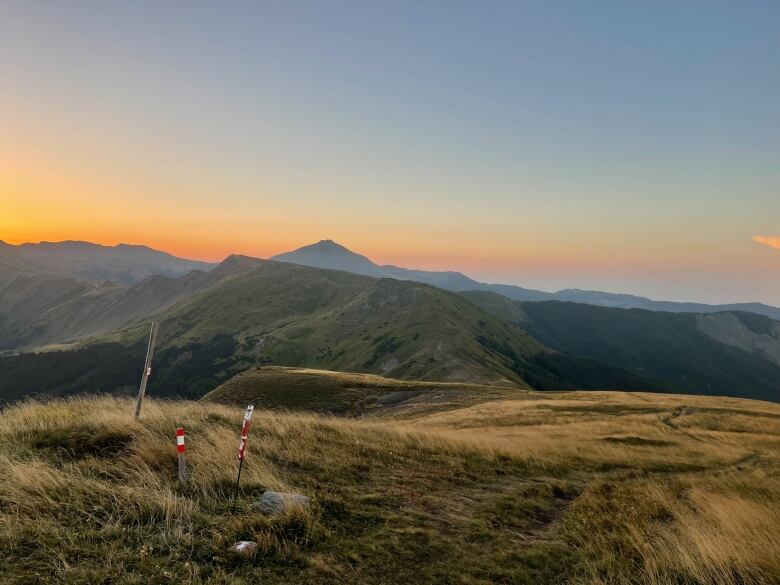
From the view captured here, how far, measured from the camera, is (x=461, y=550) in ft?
28.6

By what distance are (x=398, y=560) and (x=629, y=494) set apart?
10526 millimetres

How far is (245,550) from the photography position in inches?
289

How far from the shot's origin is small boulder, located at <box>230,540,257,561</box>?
24.0 ft

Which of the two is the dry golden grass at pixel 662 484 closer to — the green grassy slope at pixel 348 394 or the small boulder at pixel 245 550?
the small boulder at pixel 245 550

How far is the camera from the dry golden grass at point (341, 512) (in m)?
7.23

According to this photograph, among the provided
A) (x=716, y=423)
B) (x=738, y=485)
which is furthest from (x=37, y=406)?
(x=716, y=423)

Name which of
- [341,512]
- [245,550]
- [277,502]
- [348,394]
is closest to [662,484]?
[341,512]

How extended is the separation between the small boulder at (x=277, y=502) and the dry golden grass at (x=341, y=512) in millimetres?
248

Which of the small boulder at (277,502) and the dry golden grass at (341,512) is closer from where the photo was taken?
the dry golden grass at (341,512)

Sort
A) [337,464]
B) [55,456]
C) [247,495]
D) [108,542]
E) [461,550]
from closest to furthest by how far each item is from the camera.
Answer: [108,542] < [461,550] < [247,495] < [55,456] < [337,464]

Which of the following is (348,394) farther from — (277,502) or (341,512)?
(277,502)

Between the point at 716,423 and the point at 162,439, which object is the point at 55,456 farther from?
the point at 716,423

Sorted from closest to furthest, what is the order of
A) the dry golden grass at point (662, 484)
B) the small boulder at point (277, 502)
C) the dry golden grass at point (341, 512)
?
the dry golden grass at point (341, 512) → the dry golden grass at point (662, 484) → the small boulder at point (277, 502)

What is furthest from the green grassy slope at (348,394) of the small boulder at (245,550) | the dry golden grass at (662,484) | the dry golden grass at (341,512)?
the small boulder at (245,550)
